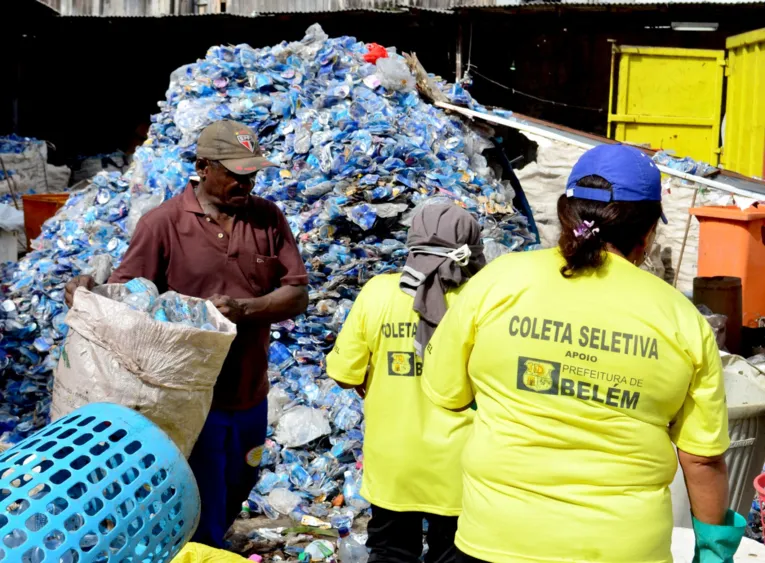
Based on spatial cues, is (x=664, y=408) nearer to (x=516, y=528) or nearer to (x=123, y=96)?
(x=516, y=528)

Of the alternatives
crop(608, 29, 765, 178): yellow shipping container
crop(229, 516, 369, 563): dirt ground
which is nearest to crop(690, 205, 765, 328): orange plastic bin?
crop(608, 29, 765, 178): yellow shipping container

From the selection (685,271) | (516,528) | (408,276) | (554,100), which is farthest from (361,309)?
(554,100)

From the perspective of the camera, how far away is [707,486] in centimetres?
213

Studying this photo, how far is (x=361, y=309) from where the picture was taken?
3.33 m

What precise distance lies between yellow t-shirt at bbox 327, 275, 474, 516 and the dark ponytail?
3.61 feet

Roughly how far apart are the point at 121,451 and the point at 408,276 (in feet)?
3.96

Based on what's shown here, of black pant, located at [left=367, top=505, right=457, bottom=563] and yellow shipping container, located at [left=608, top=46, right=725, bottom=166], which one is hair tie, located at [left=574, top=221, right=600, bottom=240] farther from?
yellow shipping container, located at [left=608, top=46, right=725, bottom=166]

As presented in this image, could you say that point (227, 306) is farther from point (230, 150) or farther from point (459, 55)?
point (459, 55)

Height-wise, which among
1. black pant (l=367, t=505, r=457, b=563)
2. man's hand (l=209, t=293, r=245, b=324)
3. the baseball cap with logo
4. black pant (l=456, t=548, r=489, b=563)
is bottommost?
black pant (l=367, t=505, r=457, b=563)

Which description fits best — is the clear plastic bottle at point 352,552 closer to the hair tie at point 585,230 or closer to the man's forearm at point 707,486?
the man's forearm at point 707,486

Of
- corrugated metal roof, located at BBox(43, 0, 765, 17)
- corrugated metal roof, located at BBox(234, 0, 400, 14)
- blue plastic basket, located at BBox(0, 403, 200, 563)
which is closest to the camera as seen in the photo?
blue plastic basket, located at BBox(0, 403, 200, 563)

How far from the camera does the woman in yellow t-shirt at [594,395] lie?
207 centimetres

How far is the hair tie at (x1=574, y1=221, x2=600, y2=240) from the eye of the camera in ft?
6.95

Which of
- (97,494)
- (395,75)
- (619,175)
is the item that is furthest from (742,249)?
(97,494)
